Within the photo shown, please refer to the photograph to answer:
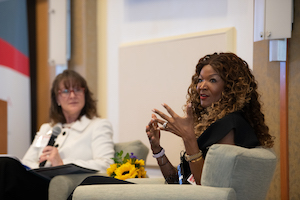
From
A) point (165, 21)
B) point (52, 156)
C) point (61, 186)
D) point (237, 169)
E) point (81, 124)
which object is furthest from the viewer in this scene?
point (165, 21)

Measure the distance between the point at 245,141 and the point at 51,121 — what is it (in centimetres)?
209

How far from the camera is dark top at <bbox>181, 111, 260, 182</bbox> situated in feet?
5.79

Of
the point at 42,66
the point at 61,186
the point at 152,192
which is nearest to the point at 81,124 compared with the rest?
the point at 61,186

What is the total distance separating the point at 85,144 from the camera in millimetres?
3016

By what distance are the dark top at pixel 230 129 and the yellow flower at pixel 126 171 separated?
564 millimetres

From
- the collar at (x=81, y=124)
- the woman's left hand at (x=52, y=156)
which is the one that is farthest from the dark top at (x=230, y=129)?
the collar at (x=81, y=124)

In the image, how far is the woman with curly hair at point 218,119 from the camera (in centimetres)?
176

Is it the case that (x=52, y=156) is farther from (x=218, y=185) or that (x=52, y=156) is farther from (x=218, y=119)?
(x=218, y=185)

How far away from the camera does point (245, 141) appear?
1766 mm

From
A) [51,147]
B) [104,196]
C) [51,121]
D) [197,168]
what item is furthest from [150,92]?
[104,196]

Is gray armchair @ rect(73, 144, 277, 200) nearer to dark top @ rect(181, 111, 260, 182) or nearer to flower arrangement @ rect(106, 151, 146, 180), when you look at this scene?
dark top @ rect(181, 111, 260, 182)

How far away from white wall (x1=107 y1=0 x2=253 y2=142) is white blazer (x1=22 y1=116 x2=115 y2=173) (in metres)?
1.03

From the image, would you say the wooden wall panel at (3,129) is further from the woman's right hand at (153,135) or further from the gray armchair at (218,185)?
the gray armchair at (218,185)

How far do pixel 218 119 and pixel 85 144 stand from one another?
4.82 feet
